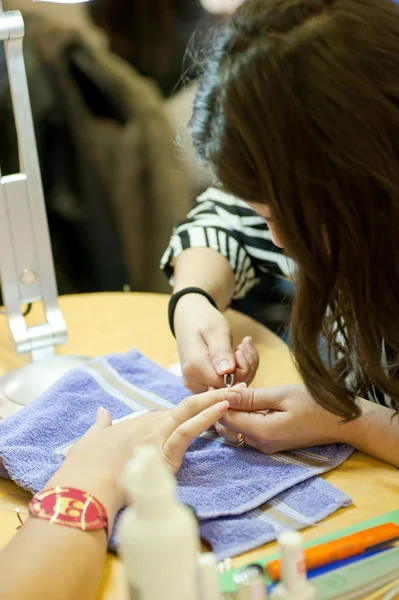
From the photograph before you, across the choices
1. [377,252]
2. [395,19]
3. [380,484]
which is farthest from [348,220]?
[380,484]

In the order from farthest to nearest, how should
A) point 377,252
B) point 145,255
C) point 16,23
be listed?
point 145,255
point 16,23
point 377,252

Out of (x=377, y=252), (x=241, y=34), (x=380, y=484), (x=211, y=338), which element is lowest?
(x=380, y=484)

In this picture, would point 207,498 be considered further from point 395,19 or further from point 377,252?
point 395,19

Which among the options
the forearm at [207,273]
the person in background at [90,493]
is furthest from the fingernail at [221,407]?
the forearm at [207,273]

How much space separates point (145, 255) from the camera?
6.42 ft

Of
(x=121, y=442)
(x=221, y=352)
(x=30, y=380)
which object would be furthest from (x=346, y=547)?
(x=30, y=380)

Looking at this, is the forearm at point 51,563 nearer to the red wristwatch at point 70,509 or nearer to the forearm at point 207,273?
the red wristwatch at point 70,509

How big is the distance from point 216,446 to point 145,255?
1.11 meters

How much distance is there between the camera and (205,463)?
0.86m

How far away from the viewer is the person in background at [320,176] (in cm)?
70

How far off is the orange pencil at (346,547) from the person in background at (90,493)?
0.55ft

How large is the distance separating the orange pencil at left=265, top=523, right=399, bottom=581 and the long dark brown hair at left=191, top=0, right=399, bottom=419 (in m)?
0.19

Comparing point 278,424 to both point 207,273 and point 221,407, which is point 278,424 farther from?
point 207,273

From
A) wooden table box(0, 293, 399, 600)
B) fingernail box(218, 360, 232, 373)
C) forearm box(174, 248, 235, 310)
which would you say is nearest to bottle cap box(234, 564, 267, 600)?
wooden table box(0, 293, 399, 600)
